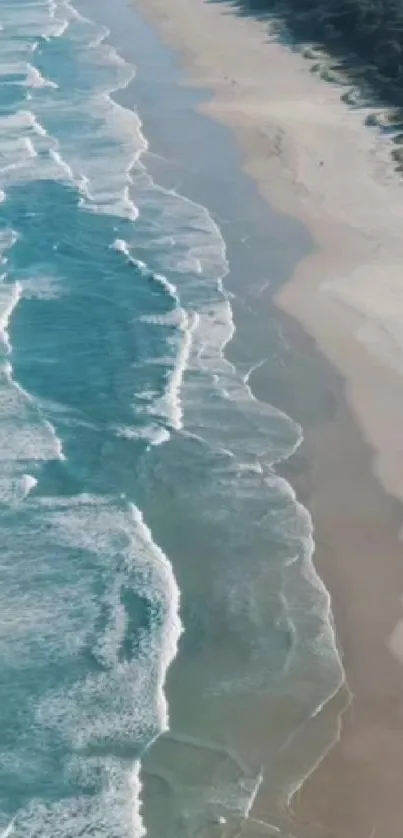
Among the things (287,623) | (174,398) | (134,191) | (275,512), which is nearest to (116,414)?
(174,398)

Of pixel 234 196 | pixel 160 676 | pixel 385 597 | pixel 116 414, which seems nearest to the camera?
pixel 160 676

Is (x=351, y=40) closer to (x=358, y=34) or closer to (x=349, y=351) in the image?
(x=358, y=34)

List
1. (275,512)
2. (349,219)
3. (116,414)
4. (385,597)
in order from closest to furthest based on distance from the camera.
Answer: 1. (385,597)
2. (275,512)
3. (116,414)
4. (349,219)

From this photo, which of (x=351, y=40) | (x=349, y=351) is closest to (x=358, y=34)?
(x=351, y=40)

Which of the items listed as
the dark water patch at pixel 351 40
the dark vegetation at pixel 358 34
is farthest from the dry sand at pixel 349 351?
the dark vegetation at pixel 358 34

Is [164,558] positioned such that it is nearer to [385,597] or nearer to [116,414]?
[385,597]

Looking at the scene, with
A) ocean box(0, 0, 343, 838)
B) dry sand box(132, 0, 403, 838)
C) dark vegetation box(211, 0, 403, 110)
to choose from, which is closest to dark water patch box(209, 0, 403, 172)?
dark vegetation box(211, 0, 403, 110)
